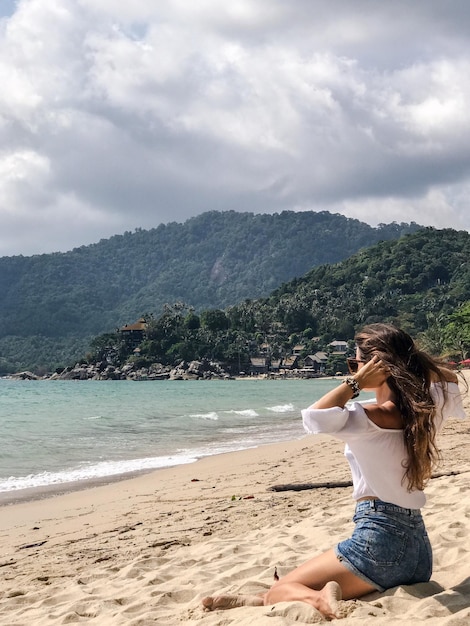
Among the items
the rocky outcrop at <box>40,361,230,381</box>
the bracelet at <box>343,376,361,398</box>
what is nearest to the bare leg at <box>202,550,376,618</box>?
the bracelet at <box>343,376,361,398</box>

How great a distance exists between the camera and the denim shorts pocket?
338cm

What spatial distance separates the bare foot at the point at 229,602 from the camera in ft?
12.0

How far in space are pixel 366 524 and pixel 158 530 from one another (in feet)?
12.9

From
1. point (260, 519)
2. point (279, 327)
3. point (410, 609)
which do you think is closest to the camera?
point (410, 609)

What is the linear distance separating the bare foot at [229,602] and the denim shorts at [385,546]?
0.56 m

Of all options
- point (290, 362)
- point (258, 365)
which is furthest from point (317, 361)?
point (258, 365)

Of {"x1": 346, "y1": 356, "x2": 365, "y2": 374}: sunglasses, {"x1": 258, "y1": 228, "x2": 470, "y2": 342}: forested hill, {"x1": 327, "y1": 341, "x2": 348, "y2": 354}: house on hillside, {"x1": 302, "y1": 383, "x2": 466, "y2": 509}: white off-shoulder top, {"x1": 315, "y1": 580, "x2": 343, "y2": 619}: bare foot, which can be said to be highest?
{"x1": 258, "y1": 228, "x2": 470, "y2": 342}: forested hill

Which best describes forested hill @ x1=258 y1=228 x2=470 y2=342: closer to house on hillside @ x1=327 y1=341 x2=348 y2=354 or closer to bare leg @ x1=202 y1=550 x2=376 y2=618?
house on hillside @ x1=327 y1=341 x2=348 y2=354

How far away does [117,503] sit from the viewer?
9039mm

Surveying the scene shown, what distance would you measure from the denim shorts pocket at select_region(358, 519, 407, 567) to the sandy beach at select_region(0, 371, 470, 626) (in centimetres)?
19

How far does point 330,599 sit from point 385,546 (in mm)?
376

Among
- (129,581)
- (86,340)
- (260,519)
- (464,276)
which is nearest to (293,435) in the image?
(260,519)

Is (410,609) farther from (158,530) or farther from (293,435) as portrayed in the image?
(293,435)

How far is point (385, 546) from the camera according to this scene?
3.39m
